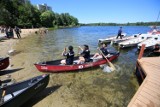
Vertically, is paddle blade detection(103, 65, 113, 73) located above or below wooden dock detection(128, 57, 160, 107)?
below

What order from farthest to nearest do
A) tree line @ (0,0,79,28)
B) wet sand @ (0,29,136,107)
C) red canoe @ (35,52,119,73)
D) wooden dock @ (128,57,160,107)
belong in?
tree line @ (0,0,79,28) → red canoe @ (35,52,119,73) → wet sand @ (0,29,136,107) → wooden dock @ (128,57,160,107)

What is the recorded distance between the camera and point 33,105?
7109 millimetres

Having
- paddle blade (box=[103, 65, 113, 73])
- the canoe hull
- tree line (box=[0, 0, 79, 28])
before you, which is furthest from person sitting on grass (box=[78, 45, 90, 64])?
tree line (box=[0, 0, 79, 28])

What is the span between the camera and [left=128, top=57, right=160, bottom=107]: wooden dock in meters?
5.48

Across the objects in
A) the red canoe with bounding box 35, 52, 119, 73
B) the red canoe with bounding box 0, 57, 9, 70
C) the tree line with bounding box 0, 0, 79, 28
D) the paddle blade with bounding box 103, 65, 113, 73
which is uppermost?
the tree line with bounding box 0, 0, 79, 28

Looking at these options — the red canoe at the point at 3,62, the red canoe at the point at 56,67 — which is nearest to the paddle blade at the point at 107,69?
the red canoe at the point at 56,67

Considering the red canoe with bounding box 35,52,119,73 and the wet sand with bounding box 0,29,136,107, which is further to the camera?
the red canoe with bounding box 35,52,119,73

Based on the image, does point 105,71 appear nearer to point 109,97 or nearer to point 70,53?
point 70,53

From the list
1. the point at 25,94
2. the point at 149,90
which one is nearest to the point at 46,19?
the point at 25,94

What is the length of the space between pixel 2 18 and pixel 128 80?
50.5 m

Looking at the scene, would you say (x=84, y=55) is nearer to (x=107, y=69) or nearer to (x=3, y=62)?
(x=107, y=69)

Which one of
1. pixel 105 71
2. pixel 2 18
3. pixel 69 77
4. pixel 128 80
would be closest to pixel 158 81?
pixel 128 80

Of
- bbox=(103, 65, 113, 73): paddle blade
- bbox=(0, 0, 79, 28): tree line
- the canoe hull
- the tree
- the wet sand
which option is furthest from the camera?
the tree

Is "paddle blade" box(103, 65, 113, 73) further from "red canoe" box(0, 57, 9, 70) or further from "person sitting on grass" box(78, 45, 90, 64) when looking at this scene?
"red canoe" box(0, 57, 9, 70)
